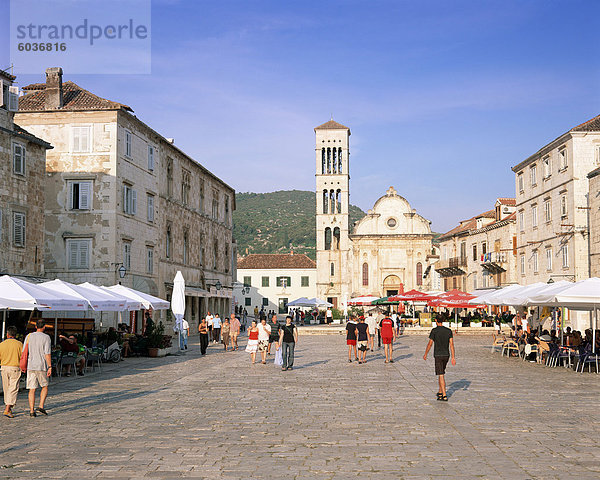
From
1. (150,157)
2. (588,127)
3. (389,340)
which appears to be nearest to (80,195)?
(150,157)

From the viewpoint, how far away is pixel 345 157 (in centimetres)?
7744

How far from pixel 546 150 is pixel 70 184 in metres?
28.2

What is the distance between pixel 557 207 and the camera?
39.8m

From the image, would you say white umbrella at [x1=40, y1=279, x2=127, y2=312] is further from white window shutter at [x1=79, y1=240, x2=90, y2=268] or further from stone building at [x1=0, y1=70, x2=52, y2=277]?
white window shutter at [x1=79, y1=240, x2=90, y2=268]

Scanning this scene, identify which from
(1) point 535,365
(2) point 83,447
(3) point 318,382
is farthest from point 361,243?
(2) point 83,447

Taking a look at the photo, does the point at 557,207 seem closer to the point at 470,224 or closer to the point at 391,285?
the point at 470,224

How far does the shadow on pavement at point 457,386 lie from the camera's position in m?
14.5

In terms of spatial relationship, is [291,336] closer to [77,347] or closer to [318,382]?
[318,382]

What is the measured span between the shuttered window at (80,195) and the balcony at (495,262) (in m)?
32.6

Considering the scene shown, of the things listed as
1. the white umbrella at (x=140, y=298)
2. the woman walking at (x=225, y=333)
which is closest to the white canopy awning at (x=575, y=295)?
the white umbrella at (x=140, y=298)

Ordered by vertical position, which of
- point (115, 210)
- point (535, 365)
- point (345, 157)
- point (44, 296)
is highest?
point (345, 157)

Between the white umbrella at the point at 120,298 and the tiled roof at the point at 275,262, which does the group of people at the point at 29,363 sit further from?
the tiled roof at the point at 275,262

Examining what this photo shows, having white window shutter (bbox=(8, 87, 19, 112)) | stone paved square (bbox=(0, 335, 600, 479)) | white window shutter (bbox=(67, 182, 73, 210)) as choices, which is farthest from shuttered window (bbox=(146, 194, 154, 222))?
stone paved square (bbox=(0, 335, 600, 479))

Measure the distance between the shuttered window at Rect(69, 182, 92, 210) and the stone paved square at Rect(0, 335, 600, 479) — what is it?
15614mm
